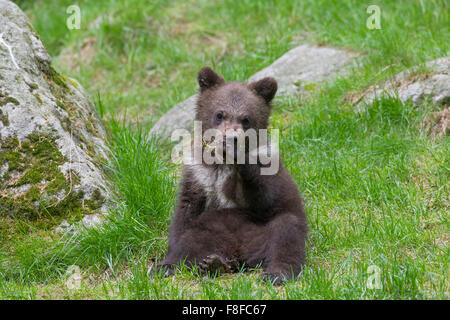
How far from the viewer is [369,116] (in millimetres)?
6805

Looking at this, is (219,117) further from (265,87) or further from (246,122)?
(265,87)

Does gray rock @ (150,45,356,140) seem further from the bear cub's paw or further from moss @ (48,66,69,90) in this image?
the bear cub's paw

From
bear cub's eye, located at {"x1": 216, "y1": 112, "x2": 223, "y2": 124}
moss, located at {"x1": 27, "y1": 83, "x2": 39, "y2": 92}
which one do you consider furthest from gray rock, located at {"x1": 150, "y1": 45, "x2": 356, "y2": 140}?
bear cub's eye, located at {"x1": 216, "y1": 112, "x2": 223, "y2": 124}

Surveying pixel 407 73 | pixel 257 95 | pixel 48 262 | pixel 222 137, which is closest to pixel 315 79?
pixel 407 73

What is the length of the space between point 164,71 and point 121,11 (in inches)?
61.1

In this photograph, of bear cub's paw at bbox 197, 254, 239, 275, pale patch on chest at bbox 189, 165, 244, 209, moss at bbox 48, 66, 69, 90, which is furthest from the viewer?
moss at bbox 48, 66, 69, 90

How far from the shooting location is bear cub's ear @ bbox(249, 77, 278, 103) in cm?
544

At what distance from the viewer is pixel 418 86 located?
685 cm

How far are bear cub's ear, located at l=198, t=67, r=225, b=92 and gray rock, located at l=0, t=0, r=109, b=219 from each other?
1.29 m

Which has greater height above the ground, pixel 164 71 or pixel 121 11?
pixel 121 11

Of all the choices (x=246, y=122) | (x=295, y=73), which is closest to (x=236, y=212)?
(x=246, y=122)

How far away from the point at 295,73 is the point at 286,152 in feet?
5.85

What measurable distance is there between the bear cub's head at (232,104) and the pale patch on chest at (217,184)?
0.35m
